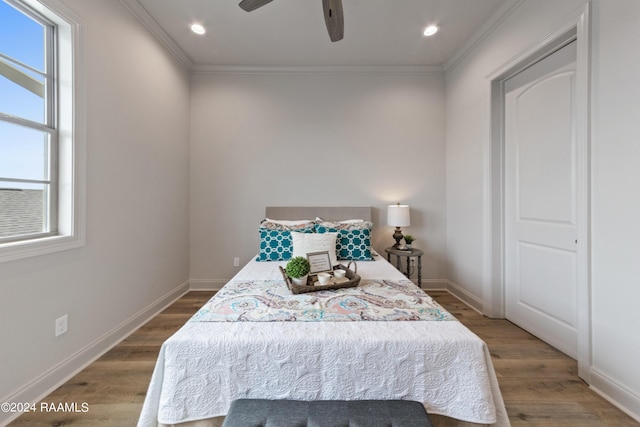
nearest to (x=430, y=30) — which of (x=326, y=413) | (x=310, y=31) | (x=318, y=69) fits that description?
(x=310, y=31)

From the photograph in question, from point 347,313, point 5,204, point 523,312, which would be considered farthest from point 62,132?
point 523,312

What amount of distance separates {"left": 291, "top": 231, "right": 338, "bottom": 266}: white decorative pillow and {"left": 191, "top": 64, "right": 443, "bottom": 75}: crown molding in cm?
216

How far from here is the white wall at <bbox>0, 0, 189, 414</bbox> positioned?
155cm

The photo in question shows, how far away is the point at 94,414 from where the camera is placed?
1.48 m

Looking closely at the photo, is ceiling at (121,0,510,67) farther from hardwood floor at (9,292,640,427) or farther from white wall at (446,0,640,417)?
hardwood floor at (9,292,640,427)

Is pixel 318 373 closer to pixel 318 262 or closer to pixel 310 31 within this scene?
pixel 318 262

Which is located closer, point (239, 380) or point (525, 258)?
point (239, 380)

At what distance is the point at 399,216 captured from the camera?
125 inches

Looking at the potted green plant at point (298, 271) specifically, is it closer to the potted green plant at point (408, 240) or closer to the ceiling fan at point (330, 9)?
the ceiling fan at point (330, 9)

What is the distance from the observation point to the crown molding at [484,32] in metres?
2.32

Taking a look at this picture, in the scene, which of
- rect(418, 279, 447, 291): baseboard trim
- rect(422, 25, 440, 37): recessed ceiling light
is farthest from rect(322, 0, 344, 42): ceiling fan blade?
rect(418, 279, 447, 291): baseboard trim

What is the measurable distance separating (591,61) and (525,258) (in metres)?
1.57

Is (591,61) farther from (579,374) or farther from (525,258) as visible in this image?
(579,374)

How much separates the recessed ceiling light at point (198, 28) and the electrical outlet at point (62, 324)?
8.96 feet
